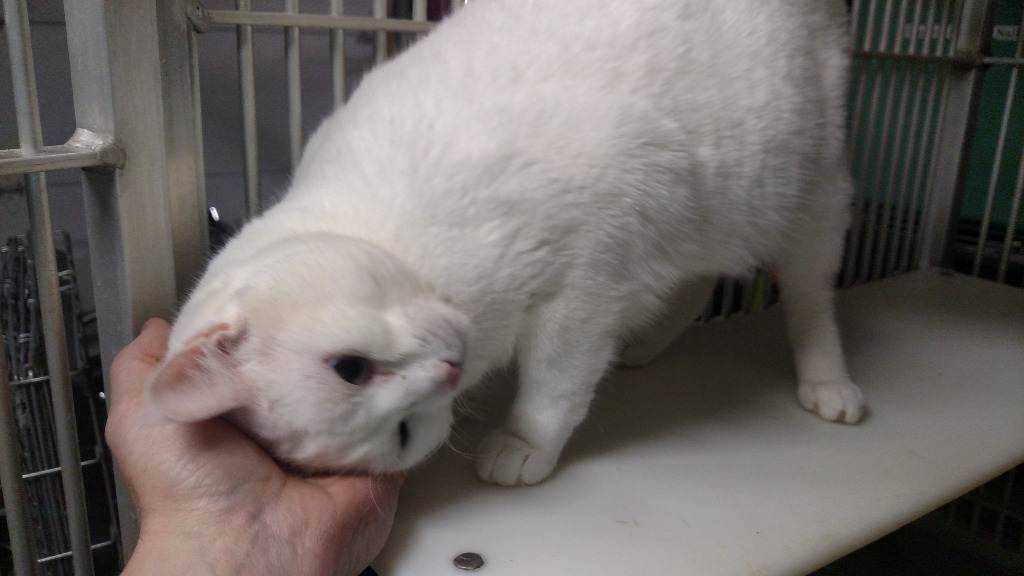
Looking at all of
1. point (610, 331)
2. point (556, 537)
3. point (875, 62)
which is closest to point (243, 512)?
point (556, 537)

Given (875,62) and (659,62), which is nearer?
(659,62)

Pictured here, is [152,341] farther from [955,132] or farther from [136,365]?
[955,132]

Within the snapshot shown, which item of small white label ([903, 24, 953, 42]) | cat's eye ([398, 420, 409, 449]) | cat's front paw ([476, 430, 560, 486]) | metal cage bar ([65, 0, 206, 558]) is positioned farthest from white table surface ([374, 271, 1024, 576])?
small white label ([903, 24, 953, 42])

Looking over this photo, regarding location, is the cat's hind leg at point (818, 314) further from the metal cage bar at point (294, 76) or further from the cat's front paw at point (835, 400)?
the metal cage bar at point (294, 76)

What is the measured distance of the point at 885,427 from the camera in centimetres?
95

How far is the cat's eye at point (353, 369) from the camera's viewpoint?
1.85 feet

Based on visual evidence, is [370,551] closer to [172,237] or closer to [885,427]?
Answer: [172,237]

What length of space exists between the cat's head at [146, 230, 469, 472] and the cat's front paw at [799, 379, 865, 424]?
0.57m

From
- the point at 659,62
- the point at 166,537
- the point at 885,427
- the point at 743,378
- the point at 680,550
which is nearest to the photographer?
the point at 166,537

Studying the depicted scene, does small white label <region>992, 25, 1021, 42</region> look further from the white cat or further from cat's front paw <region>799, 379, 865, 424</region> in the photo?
cat's front paw <region>799, 379, 865, 424</region>

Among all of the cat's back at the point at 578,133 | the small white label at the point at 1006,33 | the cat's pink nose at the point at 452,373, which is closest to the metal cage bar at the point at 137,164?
the cat's back at the point at 578,133

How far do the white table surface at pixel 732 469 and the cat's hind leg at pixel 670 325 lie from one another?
0.07 feet

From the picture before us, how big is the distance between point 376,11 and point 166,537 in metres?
0.63

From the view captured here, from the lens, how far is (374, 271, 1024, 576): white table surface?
27.8 inches
